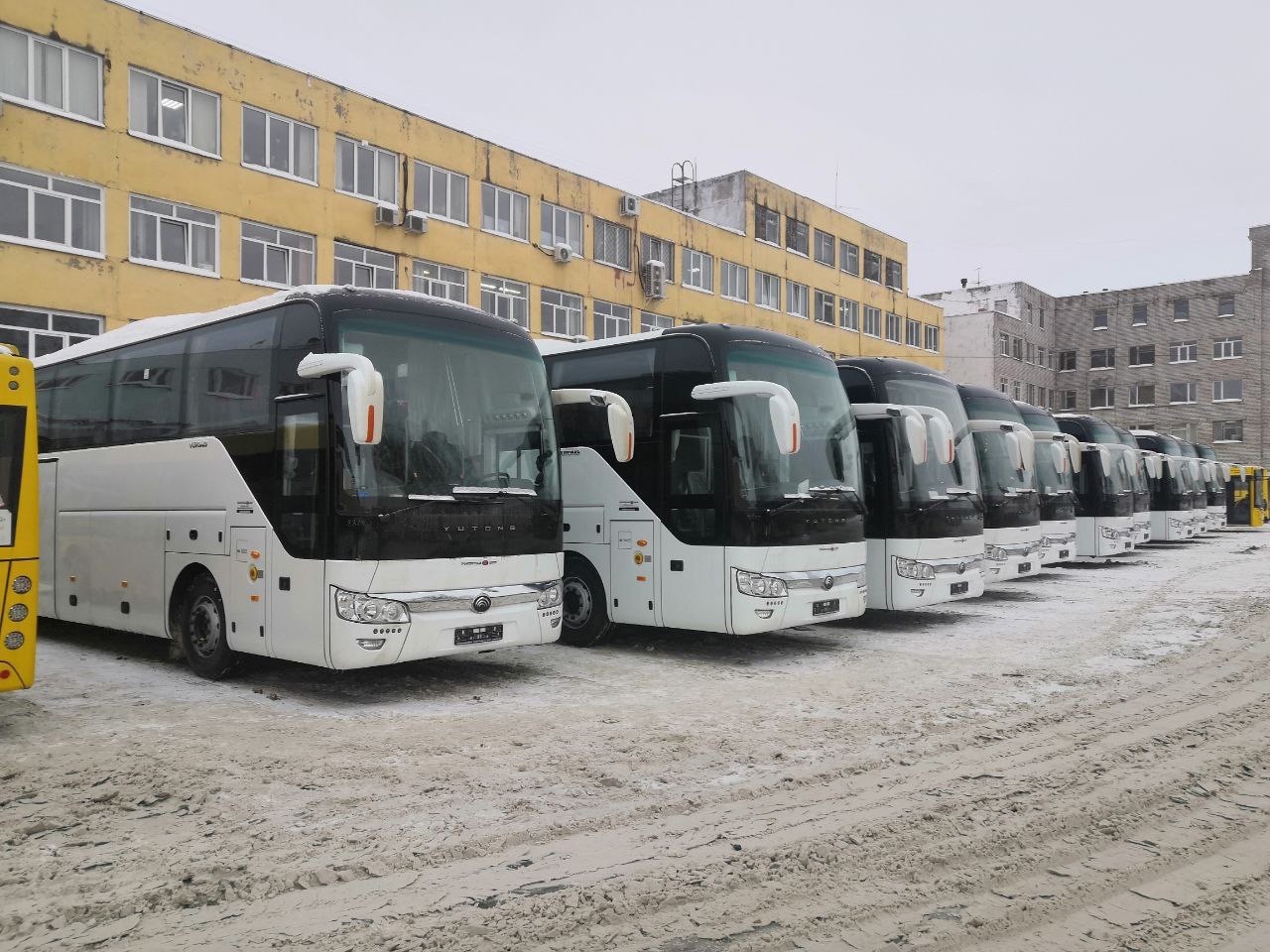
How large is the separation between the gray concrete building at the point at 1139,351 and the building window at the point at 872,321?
52.4 ft

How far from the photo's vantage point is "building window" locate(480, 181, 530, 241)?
32.8 metres

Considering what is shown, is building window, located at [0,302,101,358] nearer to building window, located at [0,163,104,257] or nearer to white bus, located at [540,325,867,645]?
building window, located at [0,163,104,257]

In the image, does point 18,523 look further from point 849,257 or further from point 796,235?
point 849,257

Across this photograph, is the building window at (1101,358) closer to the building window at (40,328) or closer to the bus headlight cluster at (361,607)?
the building window at (40,328)

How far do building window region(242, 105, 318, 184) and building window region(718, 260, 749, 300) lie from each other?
19.4 metres

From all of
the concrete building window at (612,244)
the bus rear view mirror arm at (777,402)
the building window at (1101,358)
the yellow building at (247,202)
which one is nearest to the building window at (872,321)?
the yellow building at (247,202)

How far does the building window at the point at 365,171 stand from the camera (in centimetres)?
2869

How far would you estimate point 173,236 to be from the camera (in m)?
24.8

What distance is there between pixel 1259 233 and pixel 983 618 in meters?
69.3

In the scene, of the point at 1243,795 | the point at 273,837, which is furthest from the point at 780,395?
the point at 273,837

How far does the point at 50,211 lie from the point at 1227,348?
70910mm

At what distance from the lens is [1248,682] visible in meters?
9.50

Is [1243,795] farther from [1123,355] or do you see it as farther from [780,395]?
[1123,355]

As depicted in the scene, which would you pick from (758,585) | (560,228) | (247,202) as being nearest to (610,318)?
(560,228)
